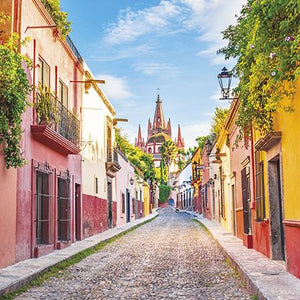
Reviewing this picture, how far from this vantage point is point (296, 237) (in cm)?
820

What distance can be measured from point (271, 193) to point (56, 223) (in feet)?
20.7

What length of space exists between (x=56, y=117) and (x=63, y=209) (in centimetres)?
323

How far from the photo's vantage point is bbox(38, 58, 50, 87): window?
13.4 meters

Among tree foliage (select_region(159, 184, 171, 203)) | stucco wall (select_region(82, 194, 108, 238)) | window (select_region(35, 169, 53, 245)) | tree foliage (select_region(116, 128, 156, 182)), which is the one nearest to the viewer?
window (select_region(35, 169, 53, 245))

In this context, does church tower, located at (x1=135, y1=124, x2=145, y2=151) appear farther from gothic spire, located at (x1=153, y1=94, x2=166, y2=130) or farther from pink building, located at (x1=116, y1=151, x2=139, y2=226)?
pink building, located at (x1=116, y1=151, x2=139, y2=226)

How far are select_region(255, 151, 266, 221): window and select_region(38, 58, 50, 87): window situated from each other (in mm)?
5684

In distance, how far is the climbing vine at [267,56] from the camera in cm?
638

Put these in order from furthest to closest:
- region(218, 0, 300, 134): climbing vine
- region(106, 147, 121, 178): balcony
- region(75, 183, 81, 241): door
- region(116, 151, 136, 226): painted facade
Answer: region(116, 151, 136, 226): painted facade < region(106, 147, 121, 178): balcony < region(75, 183, 81, 241): door < region(218, 0, 300, 134): climbing vine

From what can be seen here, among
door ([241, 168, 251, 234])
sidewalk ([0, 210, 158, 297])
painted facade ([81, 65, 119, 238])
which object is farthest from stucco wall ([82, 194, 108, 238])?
door ([241, 168, 251, 234])

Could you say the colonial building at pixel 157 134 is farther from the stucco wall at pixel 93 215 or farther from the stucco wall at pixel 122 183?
the stucco wall at pixel 93 215

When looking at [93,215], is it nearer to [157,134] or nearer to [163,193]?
[163,193]

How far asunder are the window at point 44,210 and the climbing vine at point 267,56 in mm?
6263

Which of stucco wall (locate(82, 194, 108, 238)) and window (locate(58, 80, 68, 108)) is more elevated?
window (locate(58, 80, 68, 108))

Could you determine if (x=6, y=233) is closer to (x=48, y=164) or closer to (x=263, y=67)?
(x=48, y=164)
